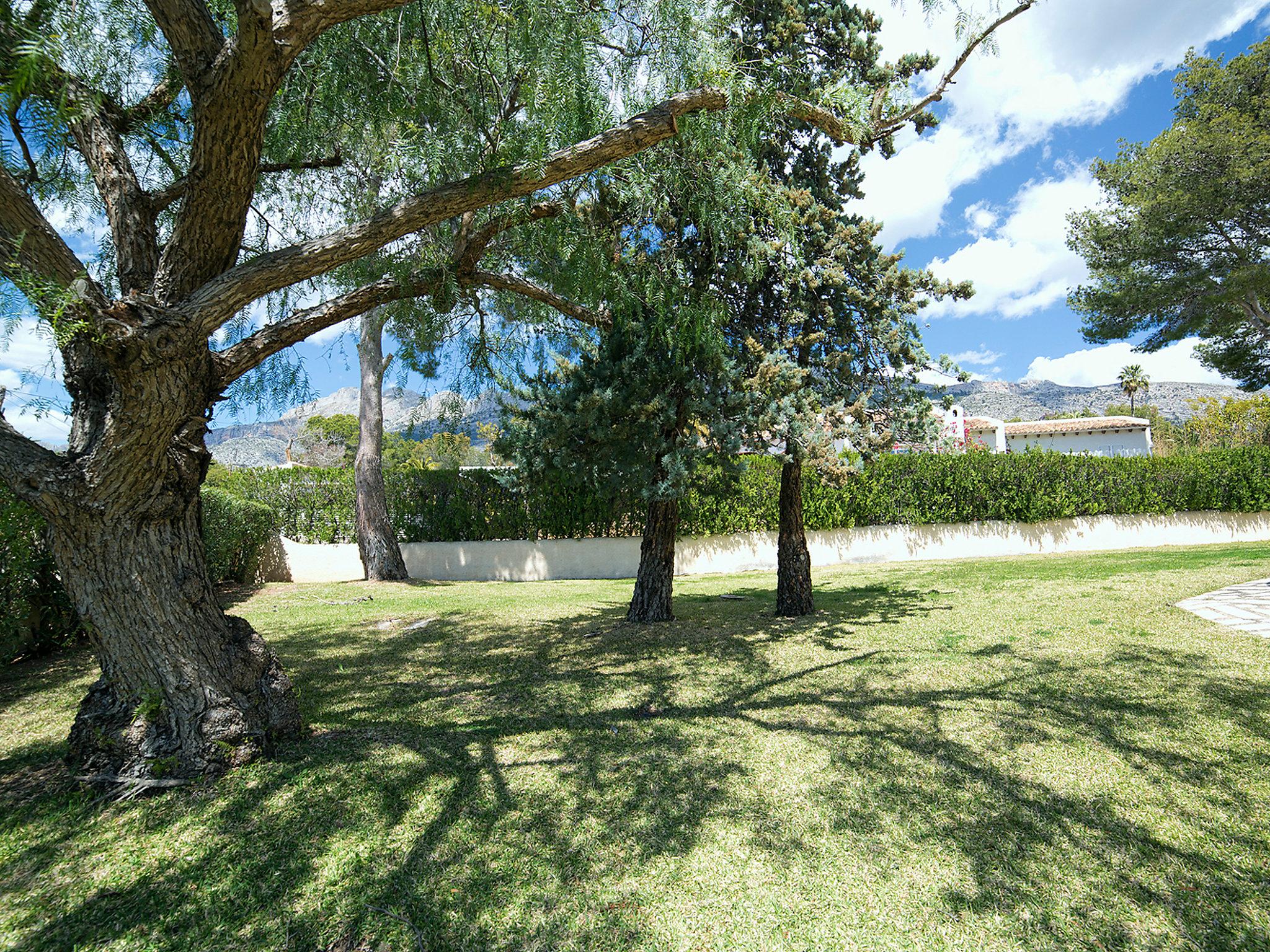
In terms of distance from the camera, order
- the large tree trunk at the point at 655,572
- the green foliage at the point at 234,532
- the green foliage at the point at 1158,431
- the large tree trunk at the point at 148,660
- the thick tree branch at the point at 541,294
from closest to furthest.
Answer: the large tree trunk at the point at 148,660
the thick tree branch at the point at 541,294
the large tree trunk at the point at 655,572
the green foliage at the point at 234,532
the green foliage at the point at 1158,431

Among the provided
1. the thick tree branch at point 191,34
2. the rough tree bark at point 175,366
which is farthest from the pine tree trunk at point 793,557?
the thick tree branch at point 191,34

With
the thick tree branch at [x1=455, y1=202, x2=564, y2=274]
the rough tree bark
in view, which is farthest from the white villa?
the rough tree bark

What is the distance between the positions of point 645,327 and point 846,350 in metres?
2.31

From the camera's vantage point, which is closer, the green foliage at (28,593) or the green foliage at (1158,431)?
the green foliage at (28,593)

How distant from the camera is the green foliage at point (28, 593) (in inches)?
219

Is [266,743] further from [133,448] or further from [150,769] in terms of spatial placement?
[133,448]

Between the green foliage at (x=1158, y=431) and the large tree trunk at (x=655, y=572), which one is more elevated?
the green foliage at (x=1158, y=431)

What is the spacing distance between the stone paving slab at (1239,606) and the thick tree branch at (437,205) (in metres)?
6.50

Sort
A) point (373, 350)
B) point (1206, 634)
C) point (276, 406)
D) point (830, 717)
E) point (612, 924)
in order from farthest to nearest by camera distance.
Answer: point (373, 350)
point (1206, 634)
point (276, 406)
point (830, 717)
point (612, 924)

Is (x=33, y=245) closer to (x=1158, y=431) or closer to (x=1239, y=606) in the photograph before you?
(x=1239, y=606)

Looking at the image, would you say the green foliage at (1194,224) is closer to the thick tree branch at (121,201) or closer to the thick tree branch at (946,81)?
the thick tree branch at (946,81)

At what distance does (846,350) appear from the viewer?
23.9ft

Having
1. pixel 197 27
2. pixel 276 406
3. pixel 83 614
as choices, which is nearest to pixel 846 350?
pixel 276 406

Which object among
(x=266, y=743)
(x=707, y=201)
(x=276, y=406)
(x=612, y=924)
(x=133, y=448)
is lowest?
(x=612, y=924)
